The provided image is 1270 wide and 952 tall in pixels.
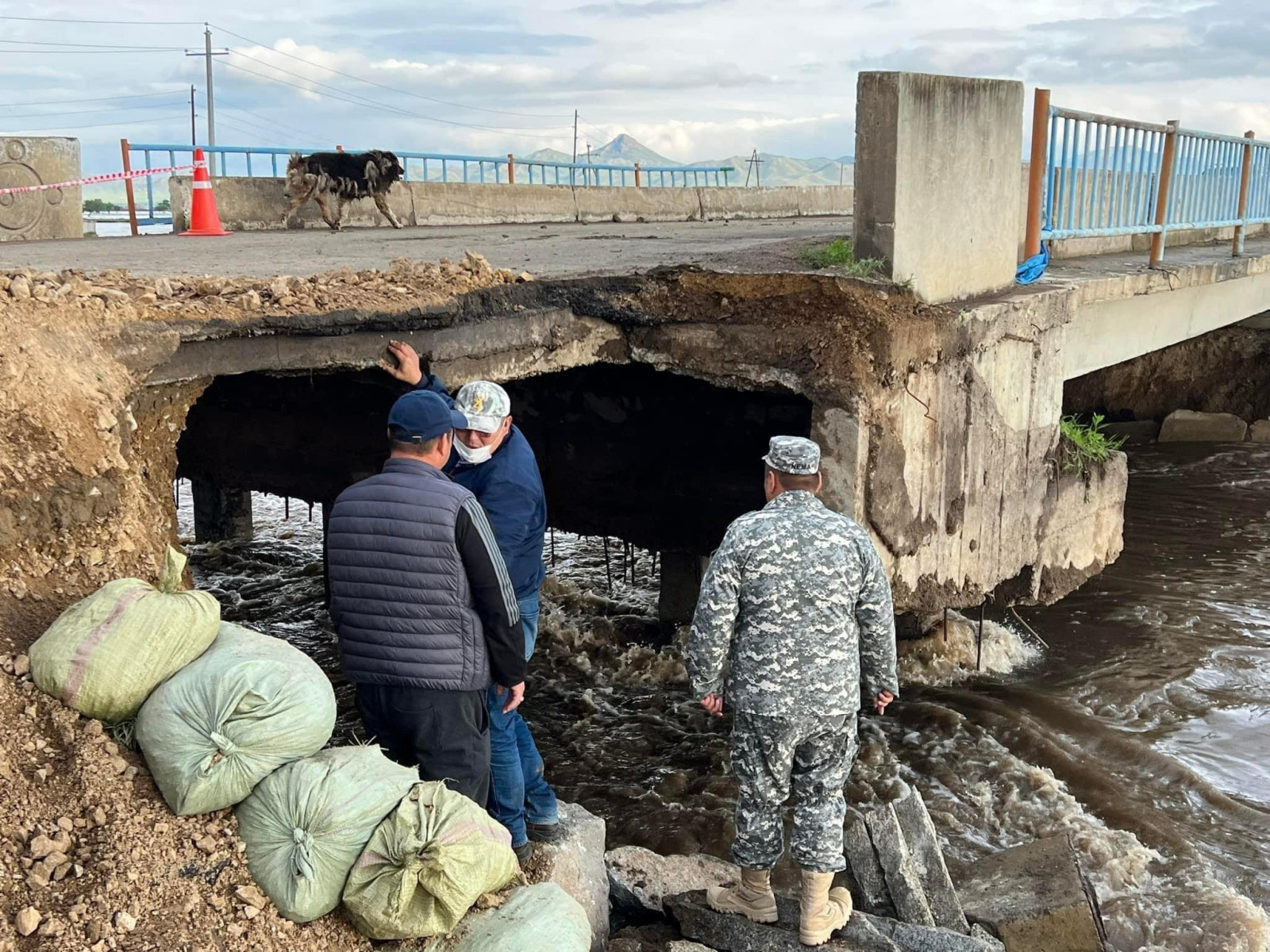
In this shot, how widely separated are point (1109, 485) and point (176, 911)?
7197 mm

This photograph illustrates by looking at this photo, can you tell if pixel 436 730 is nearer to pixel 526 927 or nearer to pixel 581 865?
pixel 526 927

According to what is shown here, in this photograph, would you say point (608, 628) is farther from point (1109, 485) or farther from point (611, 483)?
point (1109, 485)

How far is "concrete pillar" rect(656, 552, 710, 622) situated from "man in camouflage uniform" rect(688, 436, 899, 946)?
14.9 ft

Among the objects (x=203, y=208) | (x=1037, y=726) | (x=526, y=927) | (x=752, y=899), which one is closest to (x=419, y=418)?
(x=526, y=927)

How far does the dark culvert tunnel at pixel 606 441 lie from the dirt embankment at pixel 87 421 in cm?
293

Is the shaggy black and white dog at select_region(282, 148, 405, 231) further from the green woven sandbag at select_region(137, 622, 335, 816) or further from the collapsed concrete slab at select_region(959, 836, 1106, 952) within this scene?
the collapsed concrete slab at select_region(959, 836, 1106, 952)

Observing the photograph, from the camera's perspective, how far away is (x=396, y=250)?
930 centimetres

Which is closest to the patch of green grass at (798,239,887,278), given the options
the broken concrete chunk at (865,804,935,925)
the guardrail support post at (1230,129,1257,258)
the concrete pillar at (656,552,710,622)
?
the concrete pillar at (656,552,710,622)

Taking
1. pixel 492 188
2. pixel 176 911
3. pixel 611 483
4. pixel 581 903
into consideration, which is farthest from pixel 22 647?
pixel 492 188

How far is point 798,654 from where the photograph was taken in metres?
3.70

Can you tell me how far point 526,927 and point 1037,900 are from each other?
2.17 m

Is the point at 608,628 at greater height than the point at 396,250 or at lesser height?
lesser

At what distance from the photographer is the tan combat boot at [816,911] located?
3828 mm

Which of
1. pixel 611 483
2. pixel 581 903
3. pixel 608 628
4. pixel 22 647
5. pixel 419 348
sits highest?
pixel 419 348
